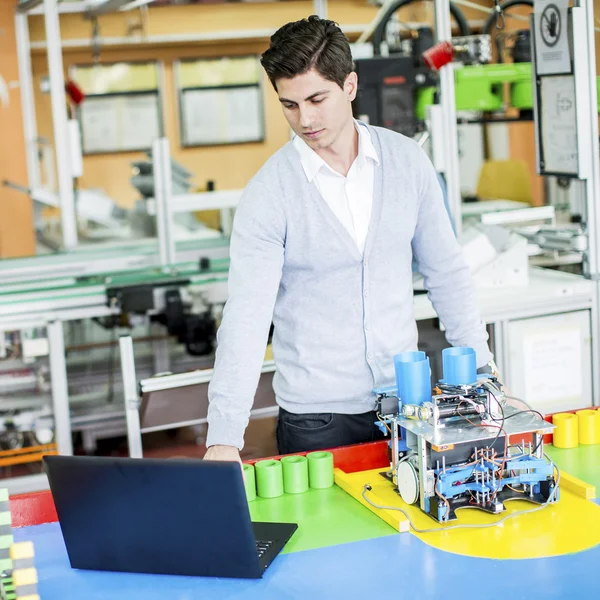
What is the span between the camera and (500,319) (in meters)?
3.36

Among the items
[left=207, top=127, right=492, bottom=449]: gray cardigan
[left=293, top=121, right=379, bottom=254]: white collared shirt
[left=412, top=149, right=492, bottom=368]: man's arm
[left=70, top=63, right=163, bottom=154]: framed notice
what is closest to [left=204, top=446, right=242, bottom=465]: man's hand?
[left=207, top=127, right=492, bottom=449]: gray cardigan

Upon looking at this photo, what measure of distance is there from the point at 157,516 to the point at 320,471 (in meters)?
0.46

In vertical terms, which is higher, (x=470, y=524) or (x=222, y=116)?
(x=222, y=116)

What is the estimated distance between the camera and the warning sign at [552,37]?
3369 mm

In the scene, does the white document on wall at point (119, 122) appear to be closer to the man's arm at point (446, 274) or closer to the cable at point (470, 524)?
the man's arm at point (446, 274)

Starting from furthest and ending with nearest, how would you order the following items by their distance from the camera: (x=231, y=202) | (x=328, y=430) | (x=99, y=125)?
(x=99, y=125)
(x=231, y=202)
(x=328, y=430)

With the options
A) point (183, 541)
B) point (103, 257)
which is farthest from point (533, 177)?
point (183, 541)

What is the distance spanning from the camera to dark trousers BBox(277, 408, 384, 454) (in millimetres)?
2135

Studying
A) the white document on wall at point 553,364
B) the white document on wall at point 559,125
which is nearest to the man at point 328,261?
the white document on wall at point 553,364

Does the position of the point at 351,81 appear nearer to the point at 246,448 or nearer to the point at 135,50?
the point at 246,448

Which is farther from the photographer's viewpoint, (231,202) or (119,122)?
(119,122)

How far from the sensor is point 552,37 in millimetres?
3430

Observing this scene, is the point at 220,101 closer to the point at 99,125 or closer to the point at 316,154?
the point at 99,125

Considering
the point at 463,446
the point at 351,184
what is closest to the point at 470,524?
the point at 463,446
